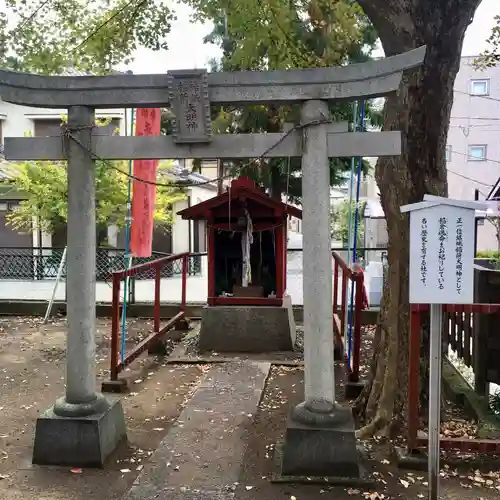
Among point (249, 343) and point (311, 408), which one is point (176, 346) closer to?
point (249, 343)

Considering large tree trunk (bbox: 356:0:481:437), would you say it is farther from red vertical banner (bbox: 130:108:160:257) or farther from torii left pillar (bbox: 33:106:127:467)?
red vertical banner (bbox: 130:108:160:257)

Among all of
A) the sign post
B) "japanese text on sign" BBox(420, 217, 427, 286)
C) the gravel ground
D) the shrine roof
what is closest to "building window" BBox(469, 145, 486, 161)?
the shrine roof

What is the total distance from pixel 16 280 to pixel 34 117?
911cm

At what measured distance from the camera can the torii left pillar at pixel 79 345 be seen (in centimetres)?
462

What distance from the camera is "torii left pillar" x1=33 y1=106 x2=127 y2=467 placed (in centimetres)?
462

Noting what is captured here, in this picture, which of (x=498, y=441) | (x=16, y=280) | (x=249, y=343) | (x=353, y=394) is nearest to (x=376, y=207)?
(x=16, y=280)

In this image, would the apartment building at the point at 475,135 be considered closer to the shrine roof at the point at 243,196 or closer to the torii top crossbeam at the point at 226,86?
the shrine roof at the point at 243,196

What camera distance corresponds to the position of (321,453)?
14.4 ft

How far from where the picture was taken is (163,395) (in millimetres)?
6789

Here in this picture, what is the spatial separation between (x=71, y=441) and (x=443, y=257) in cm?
350

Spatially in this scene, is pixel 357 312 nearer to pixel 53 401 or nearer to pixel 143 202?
pixel 143 202

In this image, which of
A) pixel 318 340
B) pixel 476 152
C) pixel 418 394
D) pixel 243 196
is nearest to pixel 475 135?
pixel 476 152

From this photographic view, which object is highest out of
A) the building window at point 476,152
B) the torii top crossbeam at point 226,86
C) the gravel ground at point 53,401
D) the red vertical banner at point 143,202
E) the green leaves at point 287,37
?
the building window at point 476,152

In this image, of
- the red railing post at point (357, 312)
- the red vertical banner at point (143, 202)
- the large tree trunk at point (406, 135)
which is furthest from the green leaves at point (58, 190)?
the large tree trunk at point (406, 135)
